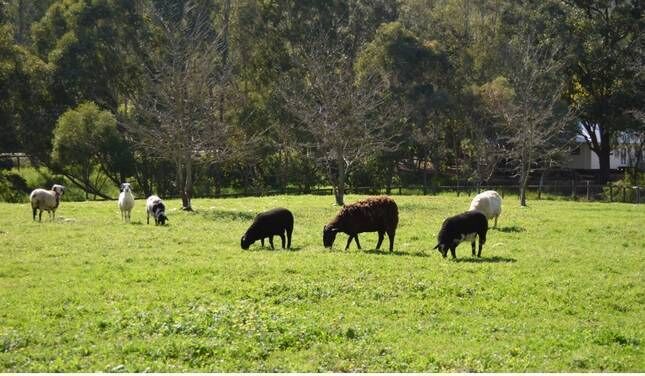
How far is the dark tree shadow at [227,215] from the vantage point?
29.0m

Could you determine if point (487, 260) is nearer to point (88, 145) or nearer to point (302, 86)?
point (88, 145)

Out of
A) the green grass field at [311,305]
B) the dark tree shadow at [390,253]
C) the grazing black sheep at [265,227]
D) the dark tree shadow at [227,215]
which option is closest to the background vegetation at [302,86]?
the dark tree shadow at [227,215]

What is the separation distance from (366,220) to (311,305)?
679 centimetres

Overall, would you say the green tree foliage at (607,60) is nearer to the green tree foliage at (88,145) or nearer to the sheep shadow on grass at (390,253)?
the green tree foliage at (88,145)

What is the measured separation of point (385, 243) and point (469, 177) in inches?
1529

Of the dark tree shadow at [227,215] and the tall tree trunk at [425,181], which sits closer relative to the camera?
the dark tree shadow at [227,215]

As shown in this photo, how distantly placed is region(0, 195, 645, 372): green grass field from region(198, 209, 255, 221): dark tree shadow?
19.2 feet

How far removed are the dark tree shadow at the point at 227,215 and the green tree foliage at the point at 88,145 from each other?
19.1 metres

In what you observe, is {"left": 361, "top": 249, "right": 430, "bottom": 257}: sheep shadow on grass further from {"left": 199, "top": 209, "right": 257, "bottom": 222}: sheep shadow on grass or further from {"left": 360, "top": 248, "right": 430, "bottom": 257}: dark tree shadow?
{"left": 199, "top": 209, "right": 257, "bottom": 222}: sheep shadow on grass

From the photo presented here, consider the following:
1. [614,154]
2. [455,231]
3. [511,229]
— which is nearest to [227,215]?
[511,229]

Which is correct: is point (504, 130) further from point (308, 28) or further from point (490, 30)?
point (308, 28)

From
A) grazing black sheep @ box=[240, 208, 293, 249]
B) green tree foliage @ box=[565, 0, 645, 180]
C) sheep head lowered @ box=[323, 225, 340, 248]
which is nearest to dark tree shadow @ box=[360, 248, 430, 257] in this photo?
sheep head lowered @ box=[323, 225, 340, 248]

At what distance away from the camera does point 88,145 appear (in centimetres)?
4794

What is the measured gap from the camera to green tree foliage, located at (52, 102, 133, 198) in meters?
47.7
